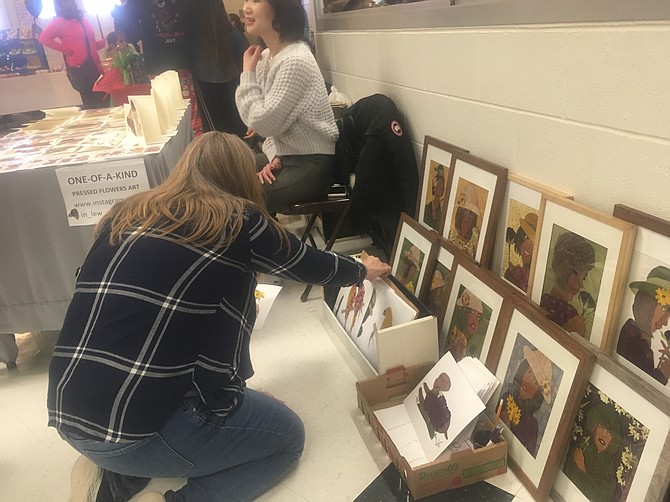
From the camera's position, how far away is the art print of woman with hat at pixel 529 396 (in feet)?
4.54

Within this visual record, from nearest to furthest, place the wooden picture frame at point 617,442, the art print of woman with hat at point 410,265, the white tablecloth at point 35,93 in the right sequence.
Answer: the wooden picture frame at point 617,442, the art print of woman with hat at point 410,265, the white tablecloth at point 35,93

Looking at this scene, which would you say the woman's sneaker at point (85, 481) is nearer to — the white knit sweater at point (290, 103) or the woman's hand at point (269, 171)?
the woman's hand at point (269, 171)

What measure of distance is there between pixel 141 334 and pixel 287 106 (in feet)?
4.44

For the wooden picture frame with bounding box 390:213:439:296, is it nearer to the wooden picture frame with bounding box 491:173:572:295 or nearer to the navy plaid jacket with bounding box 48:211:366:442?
the wooden picture frame with bounding box 491:173:572:295

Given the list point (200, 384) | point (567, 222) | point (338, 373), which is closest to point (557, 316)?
point (567, 222)

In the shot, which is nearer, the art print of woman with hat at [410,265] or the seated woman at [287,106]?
the art print of woman with hat at [410,265]

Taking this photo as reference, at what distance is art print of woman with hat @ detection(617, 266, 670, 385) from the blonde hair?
2.78 feet

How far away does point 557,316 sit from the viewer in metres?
1.48

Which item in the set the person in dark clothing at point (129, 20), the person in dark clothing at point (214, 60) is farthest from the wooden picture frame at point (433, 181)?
the person in dark clothing at point (129, 20)

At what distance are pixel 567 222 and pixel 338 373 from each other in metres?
0.96

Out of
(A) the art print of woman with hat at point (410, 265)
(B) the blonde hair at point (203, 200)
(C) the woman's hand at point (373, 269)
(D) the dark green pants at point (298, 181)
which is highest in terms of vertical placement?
(B) the blonde hair at point (203, 200)

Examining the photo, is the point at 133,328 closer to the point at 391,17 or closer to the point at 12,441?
the point at 12,441

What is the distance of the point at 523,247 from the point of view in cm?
161

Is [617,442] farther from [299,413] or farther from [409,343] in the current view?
[299,413]
